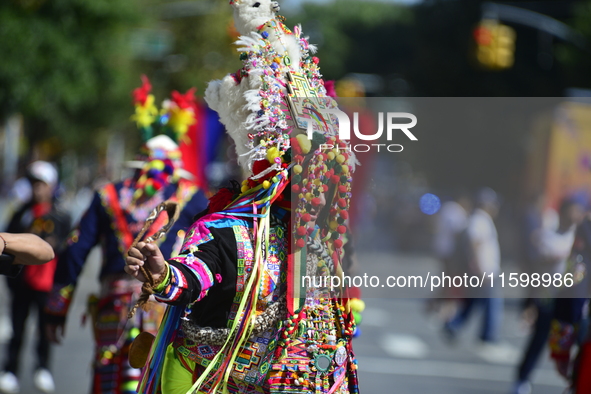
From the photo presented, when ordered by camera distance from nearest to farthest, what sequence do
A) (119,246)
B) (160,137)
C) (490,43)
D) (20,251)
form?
(20,251), (119,246), (160,137), (490,43)

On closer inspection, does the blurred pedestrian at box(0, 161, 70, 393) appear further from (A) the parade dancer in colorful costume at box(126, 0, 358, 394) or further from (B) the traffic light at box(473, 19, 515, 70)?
(B) the traffic light at box(473, 19, 515, 70)

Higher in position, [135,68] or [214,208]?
[135,68]

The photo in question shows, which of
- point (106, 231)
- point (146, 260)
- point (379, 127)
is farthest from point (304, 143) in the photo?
point (106, 231)

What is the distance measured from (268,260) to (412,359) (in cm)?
617

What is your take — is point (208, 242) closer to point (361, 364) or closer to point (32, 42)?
point (361, 364)

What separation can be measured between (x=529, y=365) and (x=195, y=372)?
4.84 m

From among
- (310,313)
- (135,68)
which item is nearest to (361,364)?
(310,313)

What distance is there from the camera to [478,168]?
267 inches

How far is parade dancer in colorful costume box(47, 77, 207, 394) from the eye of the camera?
470 cm

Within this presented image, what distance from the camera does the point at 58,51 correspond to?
16656mm

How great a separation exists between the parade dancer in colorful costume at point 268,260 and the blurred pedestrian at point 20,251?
0.53 metres

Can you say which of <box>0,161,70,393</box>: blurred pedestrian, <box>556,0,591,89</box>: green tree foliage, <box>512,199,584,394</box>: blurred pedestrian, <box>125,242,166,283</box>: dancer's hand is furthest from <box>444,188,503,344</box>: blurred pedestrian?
<box>556,0,591,89</box>: green tree foliage

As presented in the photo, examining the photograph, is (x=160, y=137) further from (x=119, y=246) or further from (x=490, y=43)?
(x=490, y=43)

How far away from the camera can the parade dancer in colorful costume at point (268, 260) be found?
2938 millimetres
